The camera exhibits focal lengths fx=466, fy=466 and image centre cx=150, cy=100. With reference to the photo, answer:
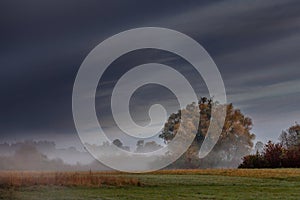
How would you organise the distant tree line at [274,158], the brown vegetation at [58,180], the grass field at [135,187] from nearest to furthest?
the grass field at [135,187], the brown vegetation at [58,180], the distant tree line at [274,158]

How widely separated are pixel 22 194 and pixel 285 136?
3606 cm

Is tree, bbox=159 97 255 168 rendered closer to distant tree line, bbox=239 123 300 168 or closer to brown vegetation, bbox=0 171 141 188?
distant tree line, bbox=239 123 300 168

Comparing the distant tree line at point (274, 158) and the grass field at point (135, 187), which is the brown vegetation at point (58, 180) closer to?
the grass field at point (135, 187)

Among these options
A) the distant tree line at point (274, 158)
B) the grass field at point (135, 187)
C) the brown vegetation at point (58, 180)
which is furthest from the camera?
the distant tree line at point (274, 158)

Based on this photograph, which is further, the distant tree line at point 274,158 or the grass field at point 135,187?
the distant tree line at point 274,158

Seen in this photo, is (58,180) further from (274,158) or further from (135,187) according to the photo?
(274,158)

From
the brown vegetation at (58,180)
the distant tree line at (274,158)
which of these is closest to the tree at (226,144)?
the distant tree line at (274,158)

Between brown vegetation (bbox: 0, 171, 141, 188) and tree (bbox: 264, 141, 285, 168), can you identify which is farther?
tree (bbox: 264, 141, 285, 168)

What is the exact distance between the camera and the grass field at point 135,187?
22859 millimetres

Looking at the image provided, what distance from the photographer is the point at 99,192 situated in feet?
80.0

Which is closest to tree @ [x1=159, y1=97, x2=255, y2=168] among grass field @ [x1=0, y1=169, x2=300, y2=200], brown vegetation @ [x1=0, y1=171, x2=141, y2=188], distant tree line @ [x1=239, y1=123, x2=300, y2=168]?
distant tree line @ [x1=239, y1=123, x2=300, y2=168]

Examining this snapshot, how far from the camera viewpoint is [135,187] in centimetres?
2698

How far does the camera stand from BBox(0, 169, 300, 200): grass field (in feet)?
75.0

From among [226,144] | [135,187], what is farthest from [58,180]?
[226,144]
